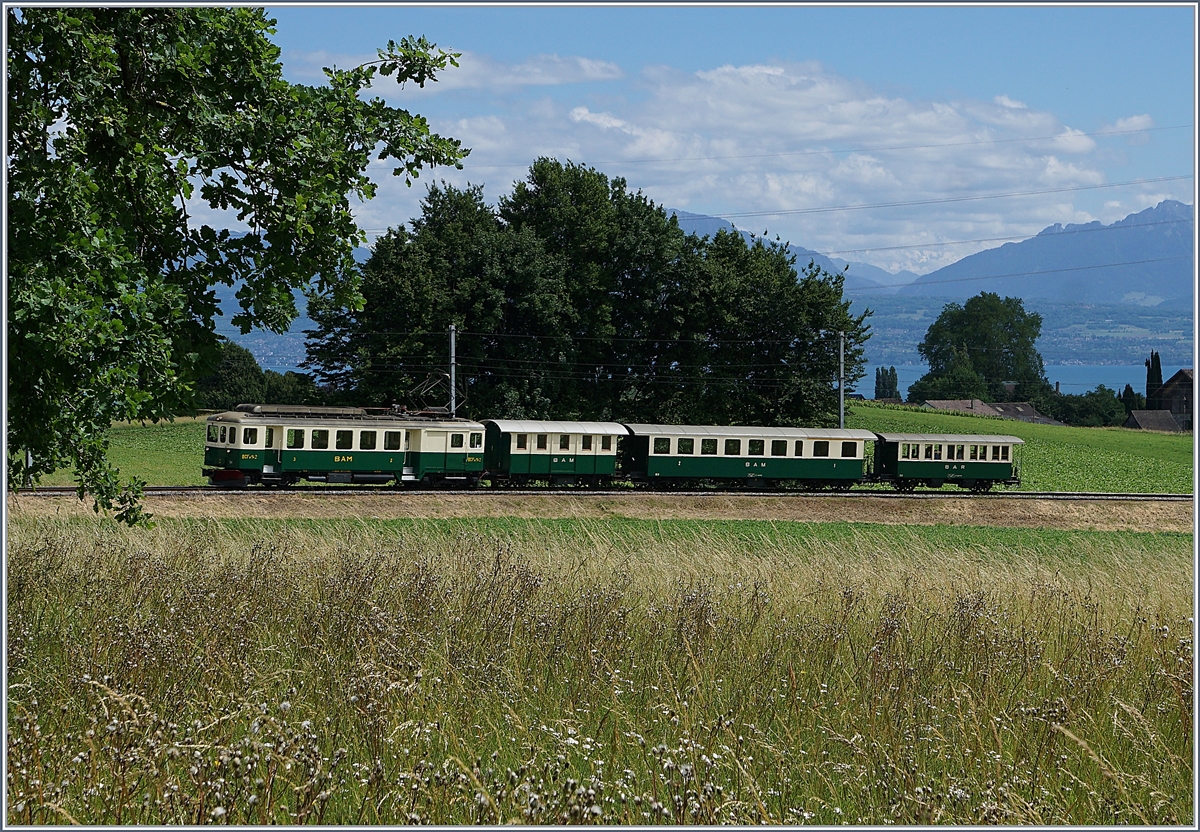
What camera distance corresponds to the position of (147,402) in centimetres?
771

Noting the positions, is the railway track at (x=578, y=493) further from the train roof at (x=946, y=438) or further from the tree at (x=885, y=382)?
the tree at (x=885, y=382)

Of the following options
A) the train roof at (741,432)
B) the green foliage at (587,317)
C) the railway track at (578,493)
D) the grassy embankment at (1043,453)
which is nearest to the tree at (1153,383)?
the grassy embankment at (1043,453)

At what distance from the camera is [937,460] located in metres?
35.8

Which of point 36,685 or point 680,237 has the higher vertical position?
A: point 680,237

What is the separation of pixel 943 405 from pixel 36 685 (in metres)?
109

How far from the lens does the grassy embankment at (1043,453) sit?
42.2 metres

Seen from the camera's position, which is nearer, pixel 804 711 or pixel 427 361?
pixel 804 711

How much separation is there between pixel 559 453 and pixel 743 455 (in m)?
6.02

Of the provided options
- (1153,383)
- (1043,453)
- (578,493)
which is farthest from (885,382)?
(578,493)

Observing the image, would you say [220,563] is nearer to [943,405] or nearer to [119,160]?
[119,160]

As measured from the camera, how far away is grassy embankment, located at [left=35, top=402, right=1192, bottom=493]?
42.2 metres

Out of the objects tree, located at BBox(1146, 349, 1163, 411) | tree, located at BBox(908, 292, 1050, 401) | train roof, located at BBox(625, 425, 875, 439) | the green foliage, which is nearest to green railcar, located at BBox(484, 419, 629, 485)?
train roof, located at BBox(625, 425, 875, 439)

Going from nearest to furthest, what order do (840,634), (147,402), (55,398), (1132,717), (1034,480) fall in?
(1132,717), (840,634), (55,398), (147,402), (1034,480)

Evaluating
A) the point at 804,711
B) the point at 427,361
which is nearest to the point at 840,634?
the point at 804,711
